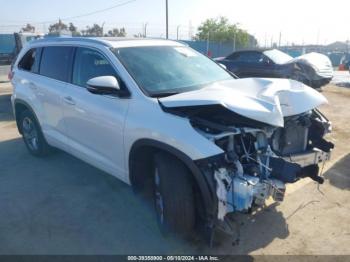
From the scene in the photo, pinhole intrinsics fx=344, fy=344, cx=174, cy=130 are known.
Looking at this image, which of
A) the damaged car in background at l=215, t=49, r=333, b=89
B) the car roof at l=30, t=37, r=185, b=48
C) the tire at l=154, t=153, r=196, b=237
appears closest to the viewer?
the tire at l=154, t=153, r=196, b=237

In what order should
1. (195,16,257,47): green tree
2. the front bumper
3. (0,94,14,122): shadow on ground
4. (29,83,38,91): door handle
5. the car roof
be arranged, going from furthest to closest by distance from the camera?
(195,16,257,47): green tree < (0,94,14,122): shadow on ground < (29,83,38,91): door handle < the car roof < the front bumper

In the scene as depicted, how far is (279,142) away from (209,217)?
1107 mm

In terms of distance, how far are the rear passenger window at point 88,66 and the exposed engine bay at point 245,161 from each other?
1234 mm

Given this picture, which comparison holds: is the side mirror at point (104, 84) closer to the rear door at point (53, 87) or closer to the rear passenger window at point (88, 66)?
the rear passenger window at point (88, 66)

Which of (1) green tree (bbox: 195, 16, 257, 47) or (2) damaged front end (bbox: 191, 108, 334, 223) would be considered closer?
(2) damaged front end (bbox: 191, 108, 334, 223)

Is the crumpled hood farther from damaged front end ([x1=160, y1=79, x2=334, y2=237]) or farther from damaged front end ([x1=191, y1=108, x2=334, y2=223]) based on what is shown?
damaged front end ([x1=191, y1=108, x2=334, y2=223])

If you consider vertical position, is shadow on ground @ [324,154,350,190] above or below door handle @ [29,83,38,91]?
below

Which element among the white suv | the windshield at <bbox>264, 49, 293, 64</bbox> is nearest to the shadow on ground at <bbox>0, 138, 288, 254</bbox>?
the white suv

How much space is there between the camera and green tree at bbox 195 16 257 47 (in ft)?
125

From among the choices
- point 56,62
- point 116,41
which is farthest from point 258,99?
point 56,62

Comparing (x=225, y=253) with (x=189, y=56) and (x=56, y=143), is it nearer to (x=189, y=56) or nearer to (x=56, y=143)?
(x=189, y=56)

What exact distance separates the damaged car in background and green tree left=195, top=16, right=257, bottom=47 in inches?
992

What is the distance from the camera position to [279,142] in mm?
3492

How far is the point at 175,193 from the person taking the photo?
9.96ft
